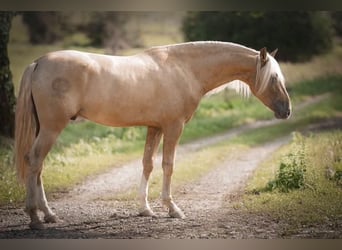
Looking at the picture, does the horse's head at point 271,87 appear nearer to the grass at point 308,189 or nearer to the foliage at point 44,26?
the grass at point 308,189

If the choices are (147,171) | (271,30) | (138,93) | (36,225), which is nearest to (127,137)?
(147,171)

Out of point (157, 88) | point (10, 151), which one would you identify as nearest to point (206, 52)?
point (157, 88)

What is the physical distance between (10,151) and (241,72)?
2.04 m

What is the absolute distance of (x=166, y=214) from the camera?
15.1 feet

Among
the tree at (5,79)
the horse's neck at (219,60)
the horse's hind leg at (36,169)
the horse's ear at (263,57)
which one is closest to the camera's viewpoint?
the horse's hind leg at (36,169)

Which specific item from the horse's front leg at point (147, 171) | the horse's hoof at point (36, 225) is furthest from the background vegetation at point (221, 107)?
the horse's hoof at point (36, 225)

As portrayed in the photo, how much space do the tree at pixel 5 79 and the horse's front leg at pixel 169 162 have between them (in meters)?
1.37

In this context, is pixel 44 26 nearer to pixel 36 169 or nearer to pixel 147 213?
pixel 36 169

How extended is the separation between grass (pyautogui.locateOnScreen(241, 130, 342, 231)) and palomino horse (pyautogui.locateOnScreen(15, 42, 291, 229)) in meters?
0.43

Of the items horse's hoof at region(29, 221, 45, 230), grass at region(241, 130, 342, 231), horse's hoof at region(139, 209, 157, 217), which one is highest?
grass at region(241, 130, 342, 231)

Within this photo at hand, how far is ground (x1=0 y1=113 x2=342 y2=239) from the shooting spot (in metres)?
4.49

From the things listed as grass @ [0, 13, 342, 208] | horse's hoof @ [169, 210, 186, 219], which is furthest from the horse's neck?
horse's hoof @ [169, 210, 186, 219]

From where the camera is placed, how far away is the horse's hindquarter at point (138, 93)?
14.1ft

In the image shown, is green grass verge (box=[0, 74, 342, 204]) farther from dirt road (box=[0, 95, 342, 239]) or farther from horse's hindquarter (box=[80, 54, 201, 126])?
horse's hindquarter (box=[80, 54, 201, 126])
